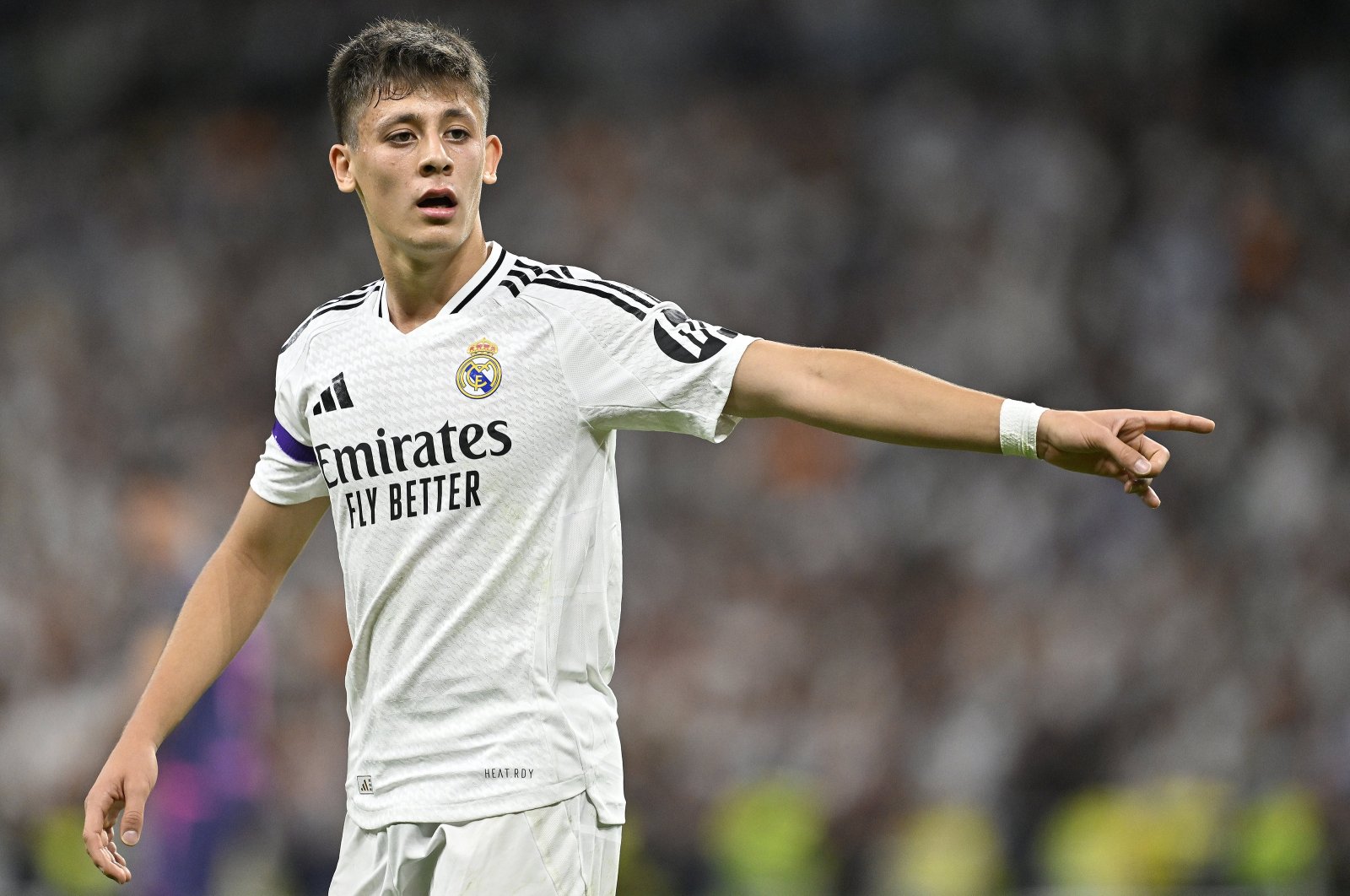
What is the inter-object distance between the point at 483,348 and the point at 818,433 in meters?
7.23

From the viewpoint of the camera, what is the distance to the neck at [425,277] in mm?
2914

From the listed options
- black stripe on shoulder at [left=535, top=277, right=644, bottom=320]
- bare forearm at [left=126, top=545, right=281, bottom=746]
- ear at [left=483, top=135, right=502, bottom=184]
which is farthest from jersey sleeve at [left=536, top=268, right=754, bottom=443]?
bare forearm at [left=126, top=545, right=281, bottom=746]

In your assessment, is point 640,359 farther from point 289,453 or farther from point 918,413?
point 289,453

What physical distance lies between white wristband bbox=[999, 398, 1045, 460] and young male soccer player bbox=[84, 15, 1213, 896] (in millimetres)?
Answer: 102

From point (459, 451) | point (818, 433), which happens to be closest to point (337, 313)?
point (459, 451)

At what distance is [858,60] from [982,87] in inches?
35.1

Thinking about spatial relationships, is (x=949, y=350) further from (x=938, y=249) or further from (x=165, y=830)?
(x=165, y=830)

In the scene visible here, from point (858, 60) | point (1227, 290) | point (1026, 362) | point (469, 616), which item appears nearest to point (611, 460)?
point (469, 616)

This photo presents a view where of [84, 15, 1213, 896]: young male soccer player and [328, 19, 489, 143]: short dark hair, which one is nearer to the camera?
[84, 15, 1213, 896]: young male soccer player

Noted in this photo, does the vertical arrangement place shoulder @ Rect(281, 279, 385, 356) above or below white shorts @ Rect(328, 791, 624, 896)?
above

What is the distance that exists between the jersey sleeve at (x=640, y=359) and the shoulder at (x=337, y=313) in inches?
15.8

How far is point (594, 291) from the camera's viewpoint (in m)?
2.81

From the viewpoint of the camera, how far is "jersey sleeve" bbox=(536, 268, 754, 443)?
2.68 m

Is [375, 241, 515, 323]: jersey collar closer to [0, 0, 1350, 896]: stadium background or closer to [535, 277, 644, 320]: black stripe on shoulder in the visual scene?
[535, 277, 644, 320]: black stripe on shoulder
